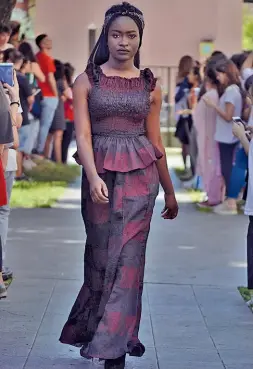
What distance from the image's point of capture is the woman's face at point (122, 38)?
18.6 ft

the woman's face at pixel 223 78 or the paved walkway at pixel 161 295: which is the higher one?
the woman's face at pixel 223 78

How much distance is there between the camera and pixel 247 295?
7.95 m

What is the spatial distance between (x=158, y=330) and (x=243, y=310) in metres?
0.90

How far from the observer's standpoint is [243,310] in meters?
7.54

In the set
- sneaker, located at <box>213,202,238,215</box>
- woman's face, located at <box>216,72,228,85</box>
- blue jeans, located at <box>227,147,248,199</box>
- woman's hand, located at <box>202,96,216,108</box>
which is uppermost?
woman's face, located at <box>216,72,228,85</box>

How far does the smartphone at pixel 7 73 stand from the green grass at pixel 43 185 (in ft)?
19.1

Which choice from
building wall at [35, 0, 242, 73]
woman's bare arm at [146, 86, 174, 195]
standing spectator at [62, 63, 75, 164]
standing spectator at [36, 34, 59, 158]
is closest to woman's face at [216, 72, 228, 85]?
standing spectator at [36, 34, 59, 158]

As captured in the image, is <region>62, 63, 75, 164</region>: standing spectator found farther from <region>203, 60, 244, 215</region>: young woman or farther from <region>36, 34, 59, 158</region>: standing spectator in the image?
<region>203, 60, 244, 215</region>: young woman

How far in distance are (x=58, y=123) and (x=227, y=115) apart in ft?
20.4

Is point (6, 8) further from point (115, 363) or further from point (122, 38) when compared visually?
point (115, 363)

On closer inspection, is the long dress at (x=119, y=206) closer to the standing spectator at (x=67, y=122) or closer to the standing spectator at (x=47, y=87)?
the standing spectator at (x=47, y=87)

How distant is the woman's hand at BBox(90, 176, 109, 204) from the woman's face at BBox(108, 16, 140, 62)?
25.9 inches

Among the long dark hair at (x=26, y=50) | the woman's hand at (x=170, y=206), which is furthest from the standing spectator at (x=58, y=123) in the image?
the woman's hand at (x=170, y=206)

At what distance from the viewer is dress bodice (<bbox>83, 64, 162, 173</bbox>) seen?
5.70 m
